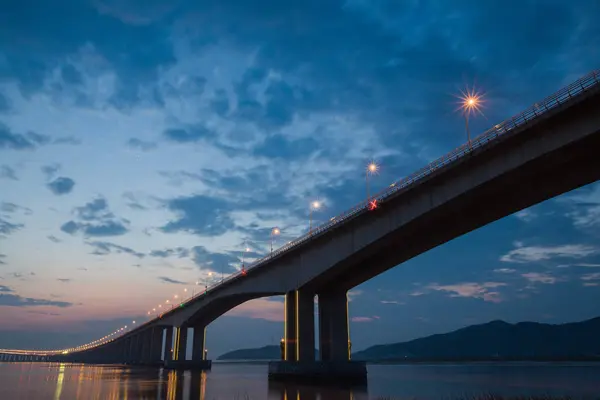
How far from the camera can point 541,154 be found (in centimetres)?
2842

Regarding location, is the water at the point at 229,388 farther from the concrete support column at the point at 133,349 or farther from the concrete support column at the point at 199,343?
the concrete support column at the point at 133,349

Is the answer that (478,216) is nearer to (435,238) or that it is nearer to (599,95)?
(435,238)

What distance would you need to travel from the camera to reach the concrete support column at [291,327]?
152ft

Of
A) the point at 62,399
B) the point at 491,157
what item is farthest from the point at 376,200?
the point at 62,399

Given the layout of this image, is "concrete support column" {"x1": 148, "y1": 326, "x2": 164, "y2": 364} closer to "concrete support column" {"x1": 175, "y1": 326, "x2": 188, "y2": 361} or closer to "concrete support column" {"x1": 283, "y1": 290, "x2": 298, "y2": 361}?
"concrete support column" {"x1": 175, "y1": 326, "x2": 188, "y2": 361}

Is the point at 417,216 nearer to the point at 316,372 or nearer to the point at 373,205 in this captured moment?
the point at 373,205

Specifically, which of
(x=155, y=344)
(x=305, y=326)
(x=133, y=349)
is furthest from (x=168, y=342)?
(x=305, y=326)

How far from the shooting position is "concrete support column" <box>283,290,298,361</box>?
46.3 m

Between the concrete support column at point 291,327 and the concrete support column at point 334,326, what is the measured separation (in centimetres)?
404

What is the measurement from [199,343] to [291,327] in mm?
54028

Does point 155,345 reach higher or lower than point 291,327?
higher

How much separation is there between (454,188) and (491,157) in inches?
135

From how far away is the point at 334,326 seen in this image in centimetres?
5003

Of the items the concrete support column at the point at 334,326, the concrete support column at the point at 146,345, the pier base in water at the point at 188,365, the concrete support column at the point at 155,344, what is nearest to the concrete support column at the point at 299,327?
the concrete support column at the point at 334,326
